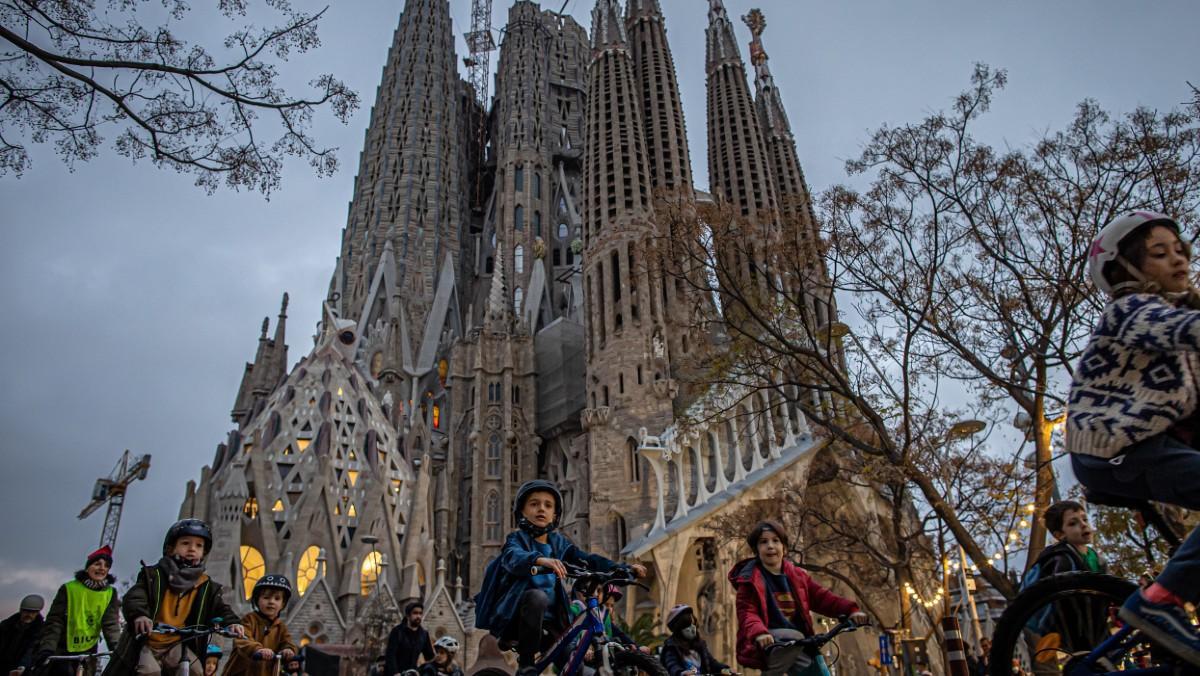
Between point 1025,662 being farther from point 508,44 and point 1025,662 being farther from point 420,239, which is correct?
point 508,44

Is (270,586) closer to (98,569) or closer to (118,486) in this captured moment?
(98,569)

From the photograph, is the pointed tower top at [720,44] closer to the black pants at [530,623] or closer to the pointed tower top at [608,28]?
the pointed tower top at [608,28]

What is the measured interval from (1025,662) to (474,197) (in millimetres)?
56576

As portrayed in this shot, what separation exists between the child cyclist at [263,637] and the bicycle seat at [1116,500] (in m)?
A: 4.63

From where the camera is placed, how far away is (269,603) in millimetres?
5535

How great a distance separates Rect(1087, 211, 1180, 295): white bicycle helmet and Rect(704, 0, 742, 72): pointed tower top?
1816 inches

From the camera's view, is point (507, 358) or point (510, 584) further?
point (507, 358)

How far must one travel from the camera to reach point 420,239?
1864 inches

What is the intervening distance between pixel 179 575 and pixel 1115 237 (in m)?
5.32

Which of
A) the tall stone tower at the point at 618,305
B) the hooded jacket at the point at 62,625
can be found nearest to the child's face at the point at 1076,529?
the hooded jacket at the point at 62,625

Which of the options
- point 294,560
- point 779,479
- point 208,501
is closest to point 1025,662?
point 779,479

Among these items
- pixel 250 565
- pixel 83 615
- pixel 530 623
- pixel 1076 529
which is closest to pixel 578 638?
pixel 530 623

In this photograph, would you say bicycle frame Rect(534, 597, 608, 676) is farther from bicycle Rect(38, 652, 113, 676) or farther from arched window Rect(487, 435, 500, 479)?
arched window Rect(487, 435, 500, 479)

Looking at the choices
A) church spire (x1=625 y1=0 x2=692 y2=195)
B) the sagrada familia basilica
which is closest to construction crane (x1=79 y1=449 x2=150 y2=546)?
the sagrada familia basilica
